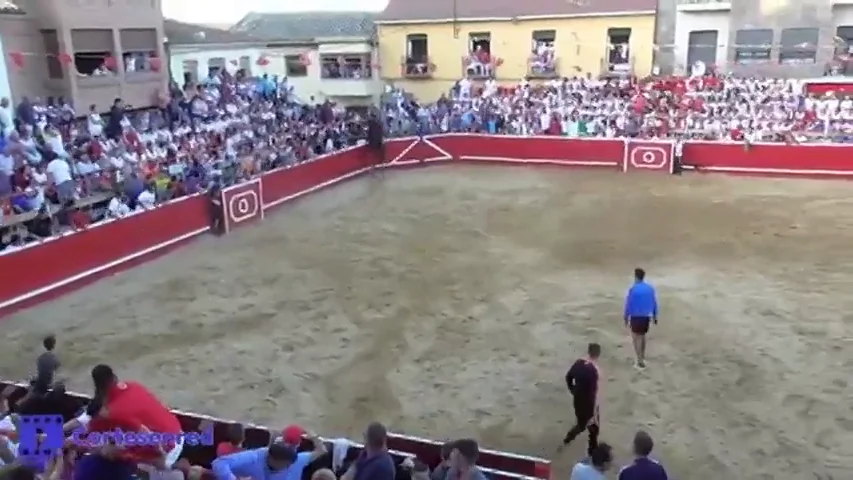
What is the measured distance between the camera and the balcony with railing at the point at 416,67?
33.7 m

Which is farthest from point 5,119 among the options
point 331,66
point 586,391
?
point 331,66

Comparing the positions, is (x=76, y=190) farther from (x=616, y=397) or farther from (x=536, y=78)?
(x=536, y=78)

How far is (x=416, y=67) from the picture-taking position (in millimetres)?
34062

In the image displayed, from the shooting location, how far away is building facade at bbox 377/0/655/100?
2991cm

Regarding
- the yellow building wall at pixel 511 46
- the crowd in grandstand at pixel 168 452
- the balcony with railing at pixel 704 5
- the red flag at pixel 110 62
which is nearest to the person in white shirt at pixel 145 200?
the red flag at pixel 110 62

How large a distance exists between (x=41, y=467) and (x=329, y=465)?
1979 mm

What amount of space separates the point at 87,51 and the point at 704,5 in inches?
800

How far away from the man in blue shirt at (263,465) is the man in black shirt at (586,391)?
348cm

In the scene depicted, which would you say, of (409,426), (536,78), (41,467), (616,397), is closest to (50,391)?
(41,467)

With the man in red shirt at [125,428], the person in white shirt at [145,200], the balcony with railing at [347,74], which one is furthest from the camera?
the balcony with railing at [347,74]

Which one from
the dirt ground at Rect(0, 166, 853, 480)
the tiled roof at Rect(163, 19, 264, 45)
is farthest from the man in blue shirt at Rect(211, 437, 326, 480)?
the tiled roof at Rect(163, 19, 264, 45)

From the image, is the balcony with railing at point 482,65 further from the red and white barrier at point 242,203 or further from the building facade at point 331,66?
the red and white barrier at point 242,203

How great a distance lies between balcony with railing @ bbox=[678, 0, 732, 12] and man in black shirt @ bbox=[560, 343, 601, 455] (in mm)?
23421

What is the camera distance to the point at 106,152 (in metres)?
17.5
